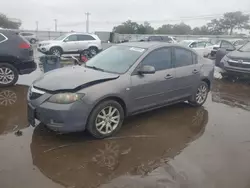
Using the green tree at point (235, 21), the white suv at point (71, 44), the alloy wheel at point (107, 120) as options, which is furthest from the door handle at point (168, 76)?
the green tree at point (235, 21)

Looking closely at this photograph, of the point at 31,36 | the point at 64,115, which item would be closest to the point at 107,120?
the point at 64,115

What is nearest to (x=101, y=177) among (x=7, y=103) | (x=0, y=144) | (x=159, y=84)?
(x=0, y=144)

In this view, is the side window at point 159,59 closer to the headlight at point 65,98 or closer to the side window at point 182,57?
the side window at point 182,57

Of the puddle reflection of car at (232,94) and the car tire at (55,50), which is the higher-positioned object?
the car tire at (55,50)

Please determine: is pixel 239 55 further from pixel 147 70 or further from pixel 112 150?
pixel 112 150

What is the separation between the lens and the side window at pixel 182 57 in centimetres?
579

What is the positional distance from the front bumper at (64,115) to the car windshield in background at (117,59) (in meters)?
1.13

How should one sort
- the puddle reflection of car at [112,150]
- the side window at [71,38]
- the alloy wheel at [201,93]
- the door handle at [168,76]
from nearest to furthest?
the puddle reflection of car at [112,150] → the door handle at [168,76] → the alloy wheel at [201,93] → the side window at [71,38]

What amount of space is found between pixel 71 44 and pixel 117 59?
13.5m

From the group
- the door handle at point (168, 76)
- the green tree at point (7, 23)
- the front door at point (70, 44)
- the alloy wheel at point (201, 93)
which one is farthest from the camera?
the green tree at point (7, 23)

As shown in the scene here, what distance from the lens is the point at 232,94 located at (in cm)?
829

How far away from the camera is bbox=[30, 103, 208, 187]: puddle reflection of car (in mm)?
3516

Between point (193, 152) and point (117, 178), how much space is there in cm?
142

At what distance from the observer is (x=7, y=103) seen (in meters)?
6.35
